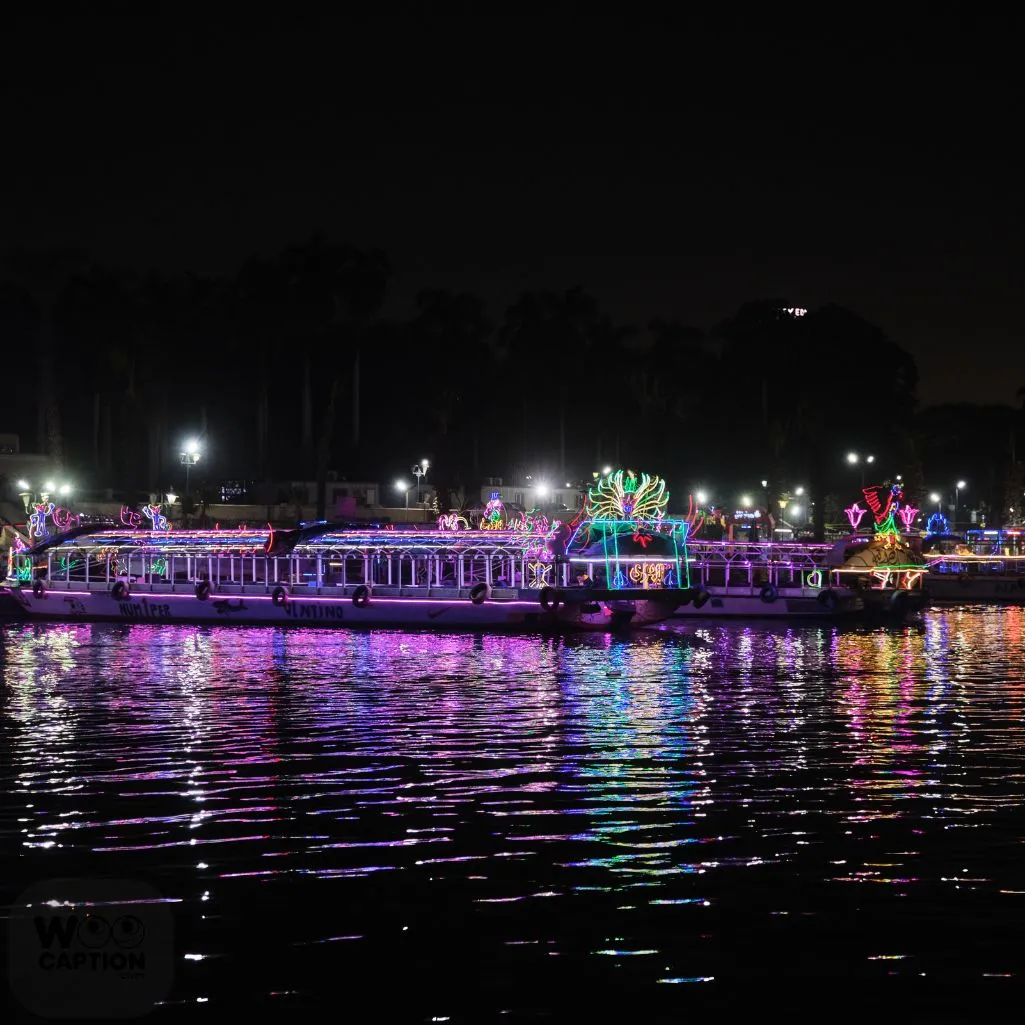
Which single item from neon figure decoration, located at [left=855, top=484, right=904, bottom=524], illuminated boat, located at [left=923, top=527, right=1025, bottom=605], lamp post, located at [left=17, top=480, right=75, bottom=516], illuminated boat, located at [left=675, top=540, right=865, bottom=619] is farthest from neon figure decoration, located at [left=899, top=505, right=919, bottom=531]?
lamp post, located at [left=17, top=480, right=75, bottom=516]

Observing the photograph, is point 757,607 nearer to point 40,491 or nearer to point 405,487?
point 405,487

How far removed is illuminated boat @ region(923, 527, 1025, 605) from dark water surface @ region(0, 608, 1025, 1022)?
4632 cm

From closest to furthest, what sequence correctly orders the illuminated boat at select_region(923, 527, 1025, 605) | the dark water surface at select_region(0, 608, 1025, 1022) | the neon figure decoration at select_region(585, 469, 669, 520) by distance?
the dark water surface at select_region(0, 608, 1025, 1022) → the neon figure decoration at select_region(585, 469, 669, 520) → the illuminated boat at select_region(923, 527, 1025, 605)

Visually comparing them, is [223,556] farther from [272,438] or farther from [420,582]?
[272,438]

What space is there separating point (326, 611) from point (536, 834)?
39.6m

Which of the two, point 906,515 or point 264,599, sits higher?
point 906,515

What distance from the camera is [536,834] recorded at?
17.0 metres

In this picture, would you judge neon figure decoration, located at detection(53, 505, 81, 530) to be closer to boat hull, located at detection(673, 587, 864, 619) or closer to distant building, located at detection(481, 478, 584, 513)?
boat hull, located at detection(673, 587, 864, 619)

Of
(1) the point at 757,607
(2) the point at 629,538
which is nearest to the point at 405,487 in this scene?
(1) the point at 757,607

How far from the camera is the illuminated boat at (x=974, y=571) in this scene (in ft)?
255

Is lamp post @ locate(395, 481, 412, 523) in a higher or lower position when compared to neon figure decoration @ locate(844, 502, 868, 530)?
higher

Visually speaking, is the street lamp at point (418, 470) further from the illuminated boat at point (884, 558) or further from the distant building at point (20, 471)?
the illuminated boat at point (884, 558)

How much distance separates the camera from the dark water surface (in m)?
12.1

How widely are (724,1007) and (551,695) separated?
20135 mm
